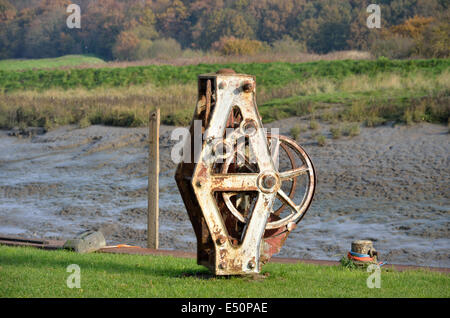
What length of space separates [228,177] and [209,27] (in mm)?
62308

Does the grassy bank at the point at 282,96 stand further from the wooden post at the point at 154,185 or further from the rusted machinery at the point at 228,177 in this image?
the rusted machinery at the point at 228,177

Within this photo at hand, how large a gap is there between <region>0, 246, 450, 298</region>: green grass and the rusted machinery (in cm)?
27

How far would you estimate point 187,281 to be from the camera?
7.34 m

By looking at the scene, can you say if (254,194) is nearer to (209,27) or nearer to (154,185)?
(154,185)

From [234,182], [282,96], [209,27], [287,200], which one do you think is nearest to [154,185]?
[287,200]

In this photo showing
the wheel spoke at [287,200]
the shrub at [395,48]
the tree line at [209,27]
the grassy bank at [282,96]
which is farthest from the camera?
the tree line at [209,27]

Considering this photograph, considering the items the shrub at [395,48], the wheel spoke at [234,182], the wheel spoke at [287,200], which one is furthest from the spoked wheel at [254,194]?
the shrub at [395,48]

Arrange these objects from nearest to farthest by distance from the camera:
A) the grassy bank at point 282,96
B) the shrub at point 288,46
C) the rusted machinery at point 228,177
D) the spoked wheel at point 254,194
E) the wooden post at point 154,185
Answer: the rusted machinery at point 228,177, the spoked wheel at point 254,194, the wooden post at point 154,185, the grassy bank at point 282,96, the shrub at point 288,46

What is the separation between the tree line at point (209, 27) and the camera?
2148 inches

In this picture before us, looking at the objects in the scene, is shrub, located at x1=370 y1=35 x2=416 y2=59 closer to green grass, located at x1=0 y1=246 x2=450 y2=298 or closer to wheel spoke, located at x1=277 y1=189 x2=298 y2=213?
green grass, located at x1=0 y1=246 x2=450 y2=298

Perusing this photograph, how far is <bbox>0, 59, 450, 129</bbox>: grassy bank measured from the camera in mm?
21609

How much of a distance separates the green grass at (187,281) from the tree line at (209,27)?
31.9 metres

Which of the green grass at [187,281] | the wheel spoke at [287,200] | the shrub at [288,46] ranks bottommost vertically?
the green grass at [187,281]
